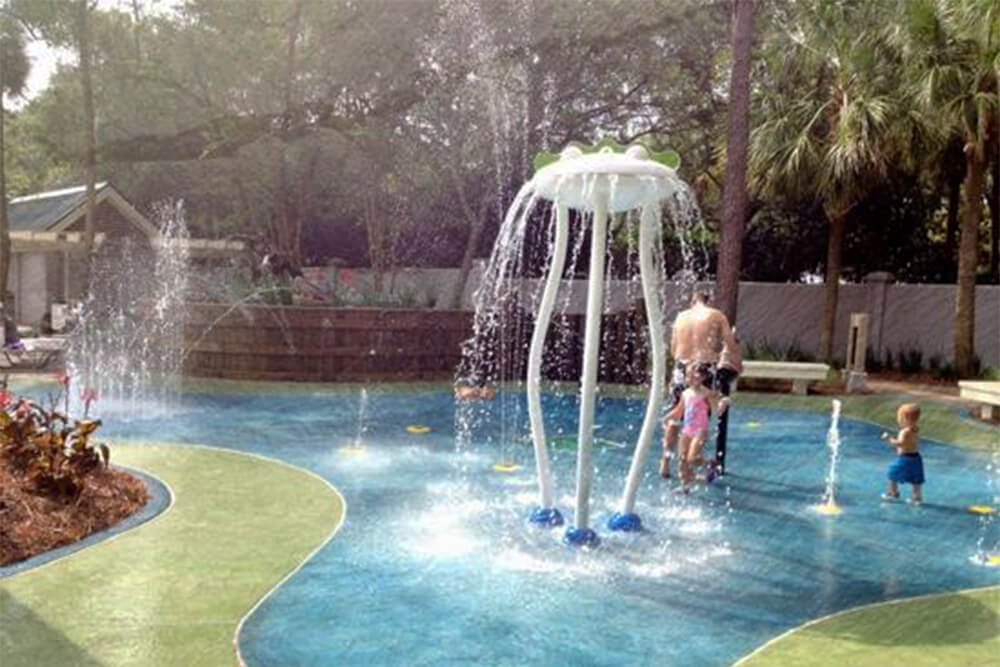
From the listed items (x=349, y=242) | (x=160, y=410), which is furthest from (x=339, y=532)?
(x=349, y=242)

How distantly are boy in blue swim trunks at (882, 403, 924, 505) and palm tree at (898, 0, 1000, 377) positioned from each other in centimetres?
902

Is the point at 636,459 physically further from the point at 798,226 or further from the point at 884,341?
the point at 798,226

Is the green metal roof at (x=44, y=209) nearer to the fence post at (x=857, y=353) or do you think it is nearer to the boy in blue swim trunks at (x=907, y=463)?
the fence post at (x=857, y=353)

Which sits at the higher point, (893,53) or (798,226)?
(893,53)

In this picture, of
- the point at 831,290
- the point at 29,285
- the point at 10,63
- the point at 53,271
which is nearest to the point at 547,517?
the point at 831,290

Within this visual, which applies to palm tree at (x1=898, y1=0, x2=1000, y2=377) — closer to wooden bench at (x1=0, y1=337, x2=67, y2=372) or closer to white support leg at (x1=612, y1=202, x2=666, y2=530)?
white support leg at (x1=612, y1=202, x2=666, y2=530)

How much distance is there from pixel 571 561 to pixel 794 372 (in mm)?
10308

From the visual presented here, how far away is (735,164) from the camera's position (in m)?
14.8

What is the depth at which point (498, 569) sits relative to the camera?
19.3ft

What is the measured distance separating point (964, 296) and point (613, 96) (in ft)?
28.9

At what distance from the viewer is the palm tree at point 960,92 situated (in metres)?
15.1

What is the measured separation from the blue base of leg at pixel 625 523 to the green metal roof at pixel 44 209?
23.2 metres

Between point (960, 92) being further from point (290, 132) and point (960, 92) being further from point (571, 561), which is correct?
point (290, 132)

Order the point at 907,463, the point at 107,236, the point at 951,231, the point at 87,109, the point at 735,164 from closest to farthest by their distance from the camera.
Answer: the point at 907,463, the point at 735,164, the point at 87,109, the point at 951,231, the point at 107,236
